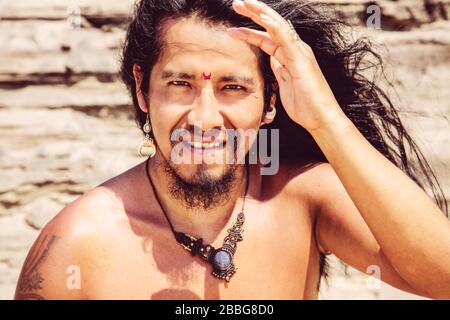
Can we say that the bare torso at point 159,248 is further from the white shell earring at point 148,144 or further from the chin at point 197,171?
the chin at point 197,171

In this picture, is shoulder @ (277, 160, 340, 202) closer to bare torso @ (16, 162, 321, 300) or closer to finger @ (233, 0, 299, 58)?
bare torso @ (16, 162, 321, 300)

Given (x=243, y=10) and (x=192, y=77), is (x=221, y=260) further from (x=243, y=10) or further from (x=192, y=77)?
(x=243, y=10)

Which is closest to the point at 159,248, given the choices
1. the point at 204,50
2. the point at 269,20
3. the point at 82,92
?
the point at 204,50

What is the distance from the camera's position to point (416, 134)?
4.22 m

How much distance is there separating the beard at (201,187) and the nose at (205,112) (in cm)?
16

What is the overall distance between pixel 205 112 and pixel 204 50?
0.64 ft

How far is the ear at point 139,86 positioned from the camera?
2.65 m

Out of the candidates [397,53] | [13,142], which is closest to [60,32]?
[13,142]

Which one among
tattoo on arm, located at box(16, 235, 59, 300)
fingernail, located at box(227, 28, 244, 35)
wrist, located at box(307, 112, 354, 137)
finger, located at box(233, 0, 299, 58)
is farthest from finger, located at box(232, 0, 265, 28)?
tattoo on arm, located at box(16, 235, 59, 300)

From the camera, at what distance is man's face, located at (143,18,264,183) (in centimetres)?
240

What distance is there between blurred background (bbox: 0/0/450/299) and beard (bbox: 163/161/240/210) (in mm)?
1689

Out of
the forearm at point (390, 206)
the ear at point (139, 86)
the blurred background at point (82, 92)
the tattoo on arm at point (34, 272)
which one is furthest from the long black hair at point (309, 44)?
the blurred background at point (82, 92)

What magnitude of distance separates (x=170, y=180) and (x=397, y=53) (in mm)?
2131

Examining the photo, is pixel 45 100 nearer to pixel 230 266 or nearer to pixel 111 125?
pixel 111 125
